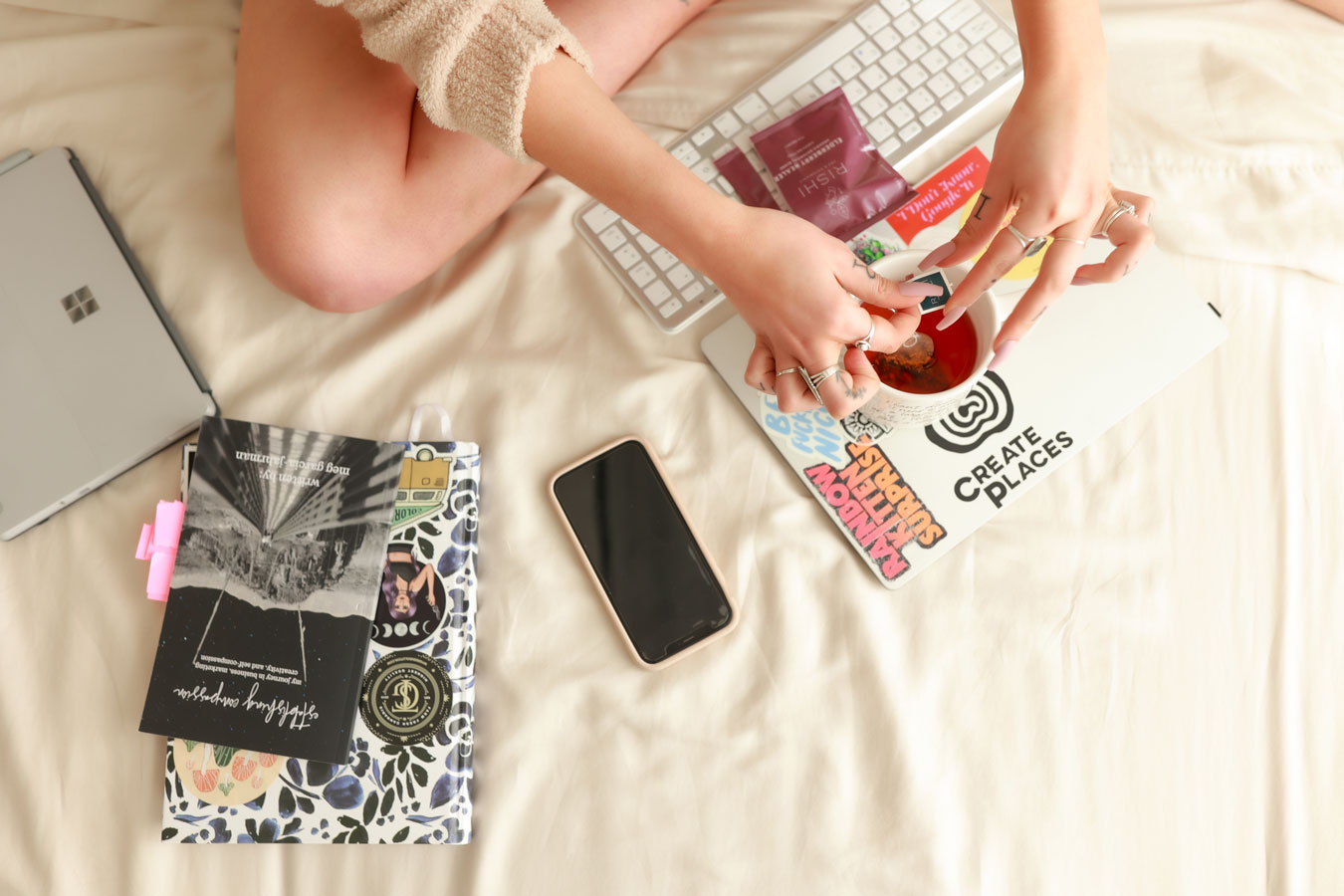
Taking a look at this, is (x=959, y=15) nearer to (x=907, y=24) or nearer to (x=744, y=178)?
(x=907, y=24)

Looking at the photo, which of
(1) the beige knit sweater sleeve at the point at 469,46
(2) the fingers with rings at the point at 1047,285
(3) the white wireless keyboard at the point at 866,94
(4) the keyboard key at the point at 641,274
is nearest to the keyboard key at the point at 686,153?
(3) the white wireless keyboard at the point at 866,94

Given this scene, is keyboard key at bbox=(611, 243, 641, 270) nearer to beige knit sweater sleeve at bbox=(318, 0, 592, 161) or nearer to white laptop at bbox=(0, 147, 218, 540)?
beige knit sweater sleeve at bbox=(318, 0, 592, 161)

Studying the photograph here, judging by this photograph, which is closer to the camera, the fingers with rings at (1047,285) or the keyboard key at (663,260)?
the fingers with rings at (1047,285)

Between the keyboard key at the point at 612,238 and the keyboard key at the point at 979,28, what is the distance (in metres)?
0.36

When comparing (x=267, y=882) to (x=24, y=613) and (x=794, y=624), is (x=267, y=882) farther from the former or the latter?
(x=794, y=624)

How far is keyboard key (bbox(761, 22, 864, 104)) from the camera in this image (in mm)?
801

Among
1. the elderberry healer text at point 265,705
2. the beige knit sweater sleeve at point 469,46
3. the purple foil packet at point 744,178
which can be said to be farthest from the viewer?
the purple foil packet at point 744,178

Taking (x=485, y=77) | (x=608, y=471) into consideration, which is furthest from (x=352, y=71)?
A: (x=608, y=471)

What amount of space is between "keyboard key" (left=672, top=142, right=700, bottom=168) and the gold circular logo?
48 centimetres

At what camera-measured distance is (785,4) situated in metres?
0.85

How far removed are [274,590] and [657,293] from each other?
0.40 meters

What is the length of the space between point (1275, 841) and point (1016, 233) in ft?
1.72

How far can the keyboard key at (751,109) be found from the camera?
0.80 m

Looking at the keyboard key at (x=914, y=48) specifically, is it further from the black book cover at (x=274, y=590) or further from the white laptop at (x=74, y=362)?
the white laptop at (x=74, y=362)
